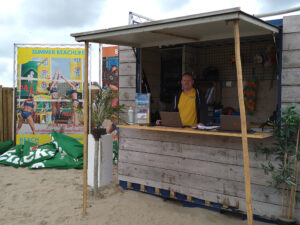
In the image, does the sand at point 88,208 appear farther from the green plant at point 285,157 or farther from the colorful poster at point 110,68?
the colorful poster at point 110,68

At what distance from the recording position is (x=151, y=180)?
16.6 feet

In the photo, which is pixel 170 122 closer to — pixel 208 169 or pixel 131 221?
pixel 208 169

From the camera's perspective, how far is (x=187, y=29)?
12.6 feet

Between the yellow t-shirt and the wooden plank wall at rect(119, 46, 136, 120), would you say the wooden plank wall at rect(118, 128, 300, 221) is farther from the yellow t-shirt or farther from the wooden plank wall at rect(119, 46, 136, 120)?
the wooden plank wall at rect(119, 46, 136, 120)

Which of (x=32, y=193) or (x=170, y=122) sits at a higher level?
(x=170, y=122)

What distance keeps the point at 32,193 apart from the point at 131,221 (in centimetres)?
210

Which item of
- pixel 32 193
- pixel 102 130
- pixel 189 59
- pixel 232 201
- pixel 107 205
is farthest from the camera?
pixel 189 59

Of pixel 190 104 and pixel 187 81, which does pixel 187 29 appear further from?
pixel 190 104

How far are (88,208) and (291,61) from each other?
3.35m

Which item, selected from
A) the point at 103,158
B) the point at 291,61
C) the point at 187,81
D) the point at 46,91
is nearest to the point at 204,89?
the point at 187,81

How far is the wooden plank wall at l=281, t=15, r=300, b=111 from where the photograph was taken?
12.2 ft

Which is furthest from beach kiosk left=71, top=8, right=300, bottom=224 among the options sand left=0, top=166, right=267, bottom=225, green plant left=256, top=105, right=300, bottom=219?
sand left=0, top=166, right=267, bottom=225

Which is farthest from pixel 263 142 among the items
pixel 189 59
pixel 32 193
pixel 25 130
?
pixel 25 130

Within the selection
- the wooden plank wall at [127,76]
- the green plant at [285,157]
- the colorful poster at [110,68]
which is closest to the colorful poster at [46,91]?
the colorful poster at [110,68]
